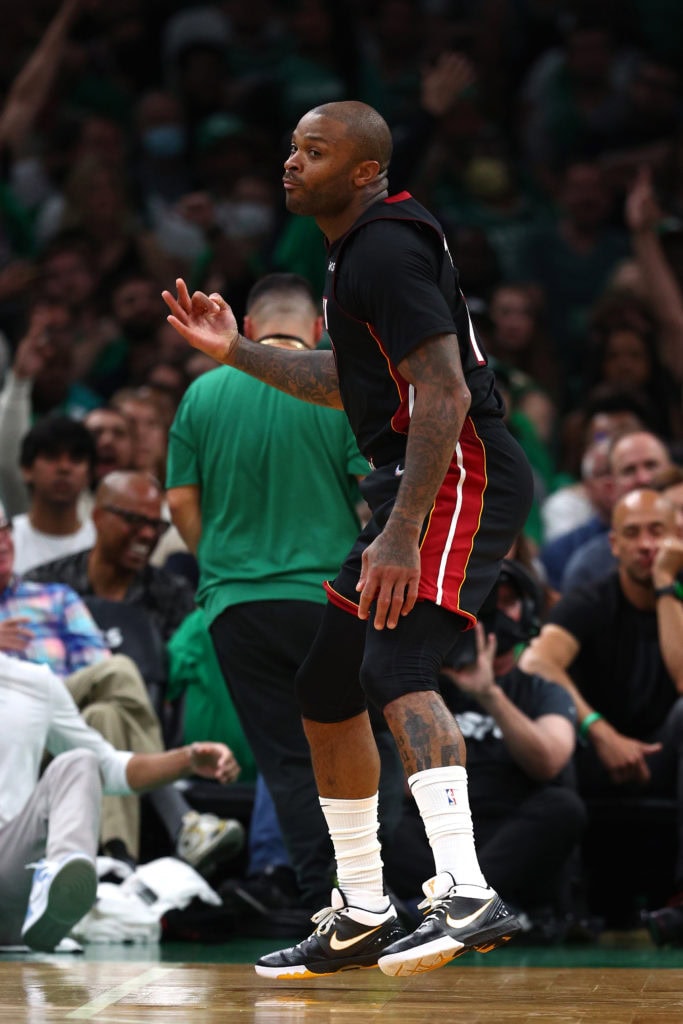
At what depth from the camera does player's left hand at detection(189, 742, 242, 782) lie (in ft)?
17.8

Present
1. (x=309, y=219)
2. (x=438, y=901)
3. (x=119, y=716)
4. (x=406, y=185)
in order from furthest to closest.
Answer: (x=309, y=219)
(x=406, y=185)
(x=119, y=716)
(x=438, y=901)

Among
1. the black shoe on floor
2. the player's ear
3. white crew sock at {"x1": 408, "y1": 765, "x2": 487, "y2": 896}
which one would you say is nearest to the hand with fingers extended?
the player's ear

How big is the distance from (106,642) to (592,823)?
2.04 metres

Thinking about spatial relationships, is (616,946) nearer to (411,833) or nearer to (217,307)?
(411,833)

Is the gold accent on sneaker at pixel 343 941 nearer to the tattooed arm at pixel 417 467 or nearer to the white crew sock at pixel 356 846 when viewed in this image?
the white crew sock at pixel 356 846

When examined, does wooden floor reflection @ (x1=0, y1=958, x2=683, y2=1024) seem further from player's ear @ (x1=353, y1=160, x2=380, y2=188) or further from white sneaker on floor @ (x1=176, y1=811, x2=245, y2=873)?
player's ear @ (x1=353, y1=160, x2=380, y2=188)

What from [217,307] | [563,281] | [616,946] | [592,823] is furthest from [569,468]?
[217,307]

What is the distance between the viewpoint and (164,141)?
11.4 metres

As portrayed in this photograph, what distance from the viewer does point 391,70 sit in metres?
11.6

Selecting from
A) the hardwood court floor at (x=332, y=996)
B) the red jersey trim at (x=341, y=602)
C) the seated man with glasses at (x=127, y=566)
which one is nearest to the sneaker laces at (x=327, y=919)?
the hardwood court floor at (x=332, y=996)

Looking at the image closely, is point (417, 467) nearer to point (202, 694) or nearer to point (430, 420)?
point (430, 420)

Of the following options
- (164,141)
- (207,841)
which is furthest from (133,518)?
(164,141)

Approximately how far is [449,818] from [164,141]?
8.40m

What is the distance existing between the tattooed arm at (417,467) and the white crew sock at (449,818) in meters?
0.35
